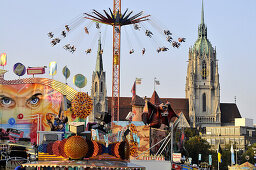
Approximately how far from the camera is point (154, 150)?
70750mm

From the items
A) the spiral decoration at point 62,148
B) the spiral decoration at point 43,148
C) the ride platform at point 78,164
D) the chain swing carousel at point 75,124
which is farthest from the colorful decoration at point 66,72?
the spiral decoration at point 62,148

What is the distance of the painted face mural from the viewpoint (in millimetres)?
87188

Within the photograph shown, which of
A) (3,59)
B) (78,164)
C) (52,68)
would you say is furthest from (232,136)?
(78,164)

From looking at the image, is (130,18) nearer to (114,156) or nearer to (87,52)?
(87,52)

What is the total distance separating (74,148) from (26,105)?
199 feet

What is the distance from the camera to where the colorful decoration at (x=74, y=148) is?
29.1 metres

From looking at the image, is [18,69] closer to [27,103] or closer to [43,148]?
[27,103]

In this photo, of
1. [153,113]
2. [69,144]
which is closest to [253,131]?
[153,113]

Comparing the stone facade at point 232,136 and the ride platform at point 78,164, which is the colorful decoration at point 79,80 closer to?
the ride platform at point 78,164

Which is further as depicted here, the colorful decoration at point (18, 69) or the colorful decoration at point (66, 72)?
the colorful decoration at point (18, 69)

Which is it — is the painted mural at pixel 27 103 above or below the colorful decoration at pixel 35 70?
below

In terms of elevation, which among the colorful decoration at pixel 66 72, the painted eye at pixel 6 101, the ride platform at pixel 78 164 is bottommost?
the ride platform at pixel 78 164

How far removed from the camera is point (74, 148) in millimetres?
29078

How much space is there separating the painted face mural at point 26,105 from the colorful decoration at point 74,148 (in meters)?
57.9
